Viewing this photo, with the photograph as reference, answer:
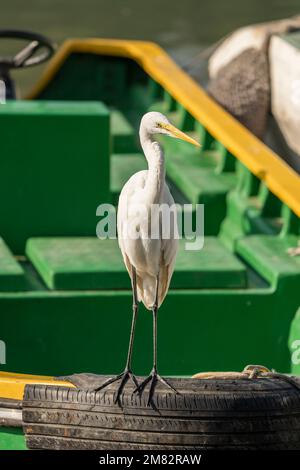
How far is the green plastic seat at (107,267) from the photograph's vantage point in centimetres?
479

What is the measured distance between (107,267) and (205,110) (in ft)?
5.47

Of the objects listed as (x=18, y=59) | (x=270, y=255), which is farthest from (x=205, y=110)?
(x=270, y=255)

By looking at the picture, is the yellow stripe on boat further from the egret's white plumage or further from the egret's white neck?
the egret's white neck

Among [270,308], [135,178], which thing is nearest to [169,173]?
[270,308]

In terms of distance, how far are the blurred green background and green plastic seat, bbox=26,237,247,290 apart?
8.23m

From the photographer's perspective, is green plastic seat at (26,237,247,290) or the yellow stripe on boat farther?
green plastic seat at (26,237,247,290)

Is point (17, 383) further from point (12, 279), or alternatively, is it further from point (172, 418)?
point (12, 279)

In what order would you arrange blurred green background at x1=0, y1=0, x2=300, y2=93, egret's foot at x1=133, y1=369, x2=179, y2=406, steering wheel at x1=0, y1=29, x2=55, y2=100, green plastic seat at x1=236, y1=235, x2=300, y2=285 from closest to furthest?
egret's foot at x1=133, y1=369, x2=179, y2=406, green plastic seat at x1=236, y1=235, x2=300, y2=285, steering wheel at x1=0, y1=29, x2=55, y2=100, blurred green background at x1=0, y1=0, x2=300, y2=93

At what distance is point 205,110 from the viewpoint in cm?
632

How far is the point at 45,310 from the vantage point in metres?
4.71

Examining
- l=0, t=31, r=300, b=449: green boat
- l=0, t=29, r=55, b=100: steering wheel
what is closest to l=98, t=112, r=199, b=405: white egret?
l=0, t=31, r=300, b=449: green boat

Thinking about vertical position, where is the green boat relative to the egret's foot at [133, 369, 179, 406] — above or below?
below

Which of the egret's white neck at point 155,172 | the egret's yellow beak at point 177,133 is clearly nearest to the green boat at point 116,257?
the egret's white neck at point 155,172

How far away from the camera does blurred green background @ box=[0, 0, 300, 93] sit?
14.0 metres
